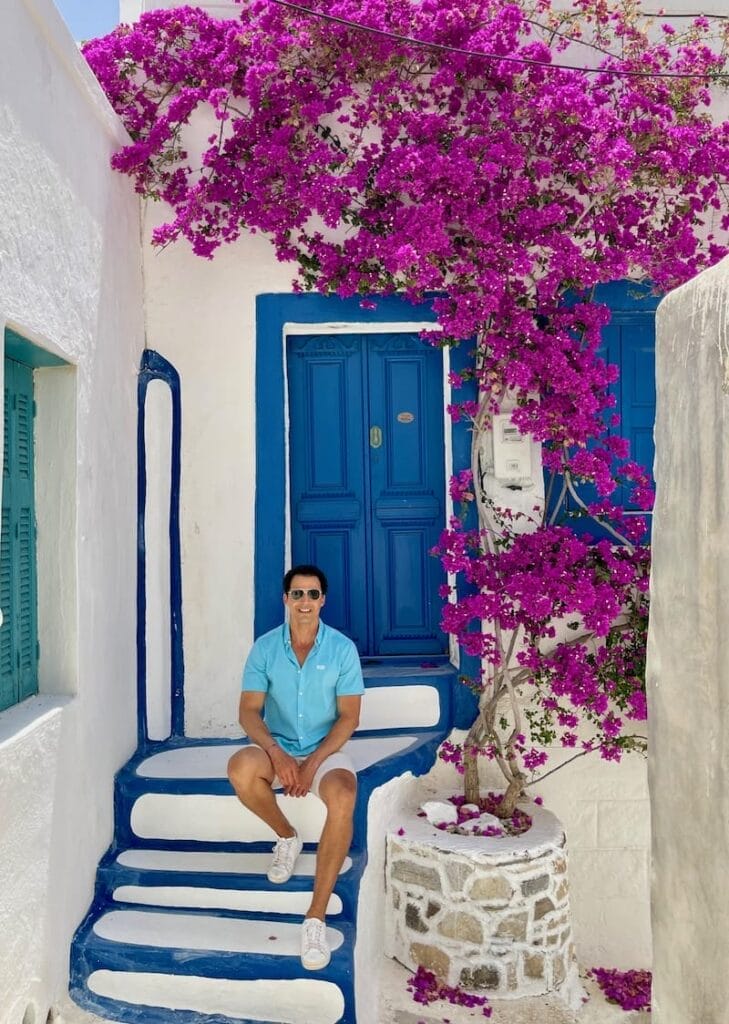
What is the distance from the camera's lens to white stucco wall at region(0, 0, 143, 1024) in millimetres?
3406

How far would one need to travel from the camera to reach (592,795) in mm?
5367

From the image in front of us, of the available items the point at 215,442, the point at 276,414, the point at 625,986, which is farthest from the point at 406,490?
the point at 625,986

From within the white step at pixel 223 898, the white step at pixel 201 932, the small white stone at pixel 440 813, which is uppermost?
the small white stone at pixel 440 813

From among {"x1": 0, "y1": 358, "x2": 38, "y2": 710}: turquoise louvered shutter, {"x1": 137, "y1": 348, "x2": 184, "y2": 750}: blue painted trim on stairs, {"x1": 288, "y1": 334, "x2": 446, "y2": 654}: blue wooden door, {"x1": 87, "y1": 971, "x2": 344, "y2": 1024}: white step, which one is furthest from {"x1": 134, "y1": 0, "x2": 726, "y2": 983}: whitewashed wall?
{"x1": 87, "y1": 971, "x2": 344, "y2": 1024}: white step

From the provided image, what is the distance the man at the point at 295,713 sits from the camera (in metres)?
4.20

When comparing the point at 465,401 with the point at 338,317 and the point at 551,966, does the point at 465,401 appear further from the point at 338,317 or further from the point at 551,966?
the point at 551,966

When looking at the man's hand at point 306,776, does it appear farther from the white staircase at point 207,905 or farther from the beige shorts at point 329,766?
the white staircase at point 207,905

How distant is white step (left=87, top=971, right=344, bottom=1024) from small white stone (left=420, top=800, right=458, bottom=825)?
4.07 ft

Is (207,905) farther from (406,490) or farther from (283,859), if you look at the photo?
(406,490)

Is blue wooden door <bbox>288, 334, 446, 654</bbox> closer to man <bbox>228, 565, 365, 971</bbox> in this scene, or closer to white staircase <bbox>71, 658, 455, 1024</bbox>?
white staircase <bbox>71, 658, 455, 1024</bbox>

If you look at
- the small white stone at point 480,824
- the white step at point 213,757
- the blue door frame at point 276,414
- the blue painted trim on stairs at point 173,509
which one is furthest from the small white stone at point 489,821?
the blue painted trim on stairs at point 173,509

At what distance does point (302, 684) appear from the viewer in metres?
4.46

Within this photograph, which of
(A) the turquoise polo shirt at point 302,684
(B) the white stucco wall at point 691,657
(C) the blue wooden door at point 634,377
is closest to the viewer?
(B) the white stucco wall at point 691,657

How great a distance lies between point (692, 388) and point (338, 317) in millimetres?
3652
